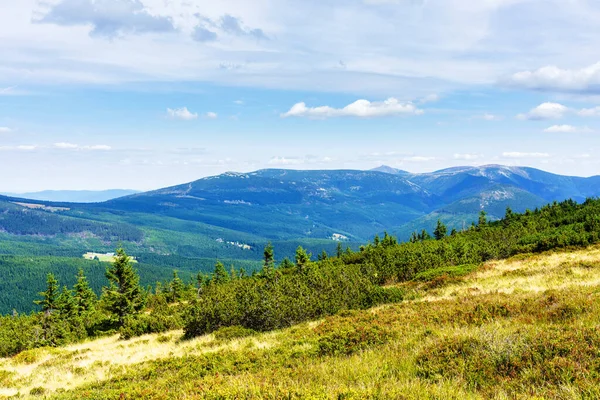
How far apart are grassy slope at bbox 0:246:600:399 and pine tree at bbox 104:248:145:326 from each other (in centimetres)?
2251

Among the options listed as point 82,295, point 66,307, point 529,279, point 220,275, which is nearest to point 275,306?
point 529,279

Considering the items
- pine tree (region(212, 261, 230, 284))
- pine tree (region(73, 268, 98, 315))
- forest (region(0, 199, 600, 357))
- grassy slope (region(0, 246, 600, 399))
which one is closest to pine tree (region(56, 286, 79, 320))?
forest (region(0, 199, 600, 357))

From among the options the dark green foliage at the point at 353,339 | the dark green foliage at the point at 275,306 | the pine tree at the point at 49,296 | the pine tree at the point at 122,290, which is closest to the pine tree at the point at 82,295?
the pine tree at the point at 49,296

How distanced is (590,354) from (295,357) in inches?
318

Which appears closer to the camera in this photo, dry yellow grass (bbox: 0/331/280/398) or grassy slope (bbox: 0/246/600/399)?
grassy slope (bbox: 0/246/600/399)

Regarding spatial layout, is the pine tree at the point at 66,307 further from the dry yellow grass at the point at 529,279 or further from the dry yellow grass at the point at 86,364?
the dry yellow grass at the point at 529,279

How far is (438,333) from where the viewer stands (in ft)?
38.4

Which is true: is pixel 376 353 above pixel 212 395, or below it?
below

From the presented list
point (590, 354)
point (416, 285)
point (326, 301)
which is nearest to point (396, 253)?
point (416, 285)

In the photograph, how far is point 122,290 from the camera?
45000 mm

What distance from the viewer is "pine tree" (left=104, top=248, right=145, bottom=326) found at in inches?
1700

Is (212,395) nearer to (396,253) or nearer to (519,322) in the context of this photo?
(519,322)

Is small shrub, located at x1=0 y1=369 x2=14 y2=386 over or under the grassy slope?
under

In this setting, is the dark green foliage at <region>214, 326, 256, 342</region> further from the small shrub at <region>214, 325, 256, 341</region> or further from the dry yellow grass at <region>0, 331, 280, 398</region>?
the dry yellow grass at <region>0, 331, 280, 398</region>
